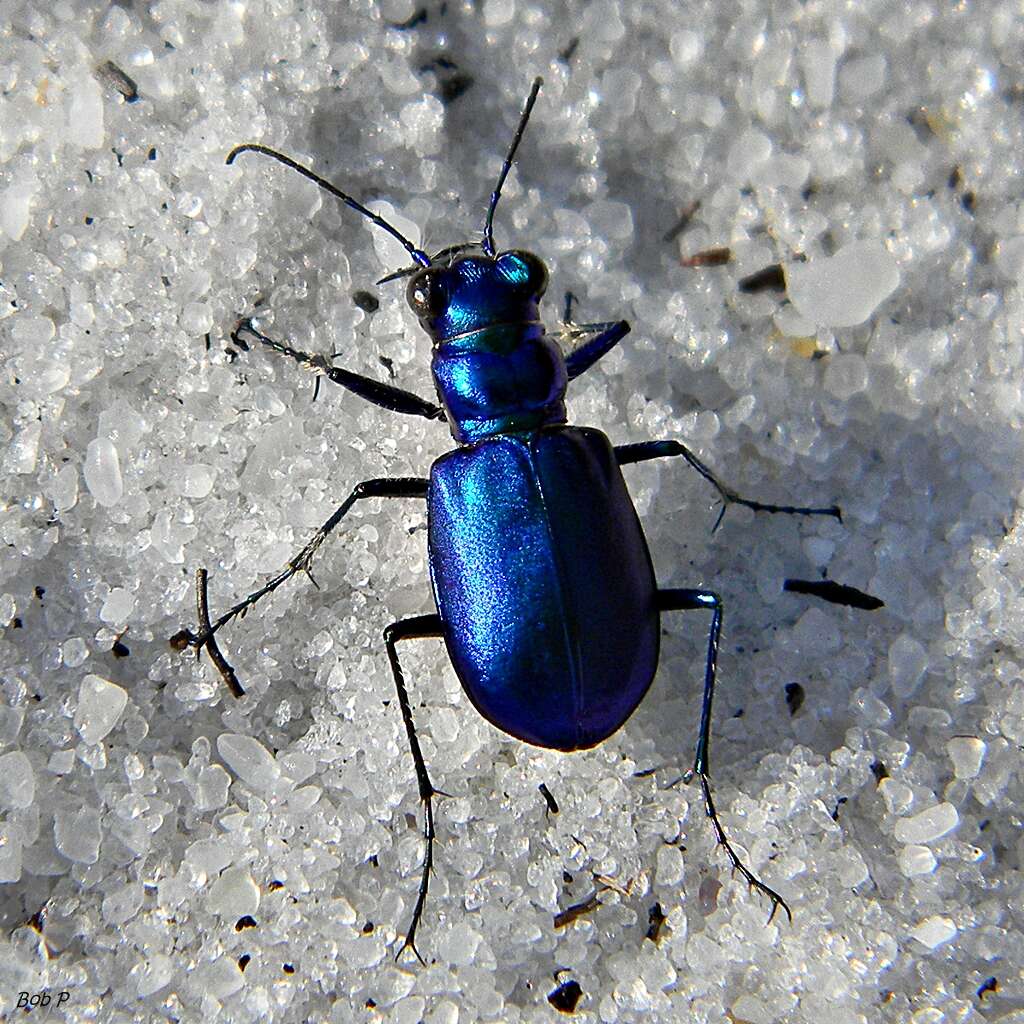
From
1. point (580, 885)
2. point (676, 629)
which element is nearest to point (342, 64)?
point (676, 629)

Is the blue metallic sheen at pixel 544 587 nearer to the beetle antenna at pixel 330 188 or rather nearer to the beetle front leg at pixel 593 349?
the beetle front leg at pixel 593 349

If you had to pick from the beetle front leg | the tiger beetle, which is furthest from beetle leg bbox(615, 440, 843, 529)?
the beetle front leg

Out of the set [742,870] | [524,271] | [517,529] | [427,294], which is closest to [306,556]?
[517,529]

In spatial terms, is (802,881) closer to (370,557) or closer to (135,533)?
(370,557)

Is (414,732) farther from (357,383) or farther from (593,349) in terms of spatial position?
(593,349)

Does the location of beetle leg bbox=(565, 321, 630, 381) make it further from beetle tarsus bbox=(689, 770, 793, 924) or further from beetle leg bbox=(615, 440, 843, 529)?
beetle tarsus bbox=(689, 770, 793, 924)

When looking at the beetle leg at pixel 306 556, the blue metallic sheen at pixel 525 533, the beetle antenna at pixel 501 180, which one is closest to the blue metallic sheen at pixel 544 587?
the blue metallic sheen at pixel 525 533
